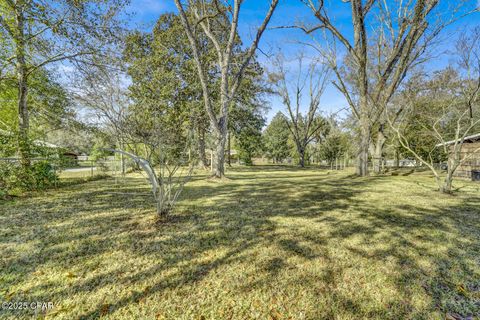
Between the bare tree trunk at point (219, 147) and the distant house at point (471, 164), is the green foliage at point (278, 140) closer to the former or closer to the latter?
the distant house at point (471, 164)

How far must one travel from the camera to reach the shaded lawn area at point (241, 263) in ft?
6.17

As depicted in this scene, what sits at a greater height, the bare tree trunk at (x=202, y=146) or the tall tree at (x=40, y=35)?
the tall tree at (x=40, y=35)

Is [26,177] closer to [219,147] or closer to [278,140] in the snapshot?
[219,147]

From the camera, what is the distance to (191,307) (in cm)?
185

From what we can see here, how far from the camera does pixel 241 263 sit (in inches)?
99.9

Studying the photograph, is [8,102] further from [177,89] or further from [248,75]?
[248,75]

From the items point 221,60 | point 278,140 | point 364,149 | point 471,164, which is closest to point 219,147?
point 221,60

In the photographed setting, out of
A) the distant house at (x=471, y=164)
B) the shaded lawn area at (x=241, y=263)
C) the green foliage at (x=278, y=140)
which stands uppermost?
the green foliage at (x=278, y=140)

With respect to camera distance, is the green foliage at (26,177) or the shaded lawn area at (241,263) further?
the green foliage at (26,177)

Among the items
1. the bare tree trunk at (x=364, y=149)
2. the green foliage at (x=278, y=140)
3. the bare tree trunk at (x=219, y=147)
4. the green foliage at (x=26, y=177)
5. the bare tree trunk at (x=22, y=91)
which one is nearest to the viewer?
the green foliage at (x=26, y=177)

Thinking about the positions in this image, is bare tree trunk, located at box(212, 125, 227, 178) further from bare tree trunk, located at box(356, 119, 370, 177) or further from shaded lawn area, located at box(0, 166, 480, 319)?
bare tree trunk, located at box(356, 119, 370, 177)

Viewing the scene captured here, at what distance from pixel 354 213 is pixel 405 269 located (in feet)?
6.99

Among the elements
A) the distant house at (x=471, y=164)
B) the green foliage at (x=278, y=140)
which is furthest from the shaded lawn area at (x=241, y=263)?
the green foliage at (x=278, y=140)

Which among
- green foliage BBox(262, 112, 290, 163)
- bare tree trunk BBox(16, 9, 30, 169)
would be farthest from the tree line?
green foliage BBox(262, 112, 290, 163)
